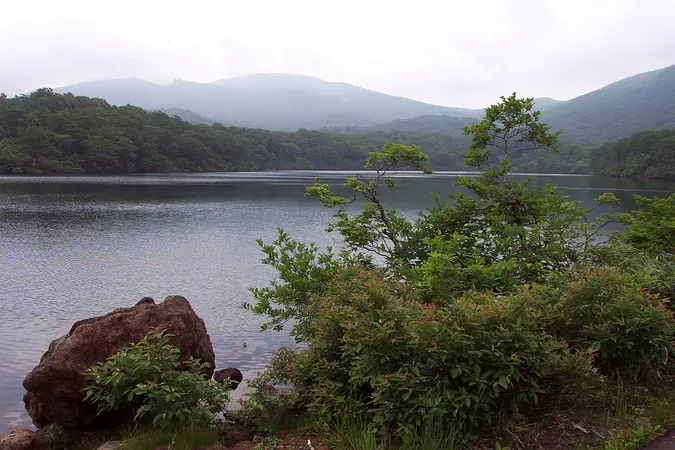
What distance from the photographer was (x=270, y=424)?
6203mm

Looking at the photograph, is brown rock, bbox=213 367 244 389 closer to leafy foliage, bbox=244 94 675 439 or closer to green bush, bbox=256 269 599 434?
leafy foliage, bbox=244 94 675 439

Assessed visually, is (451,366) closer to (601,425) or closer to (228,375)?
(601,425)

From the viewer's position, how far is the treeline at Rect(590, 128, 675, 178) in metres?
105

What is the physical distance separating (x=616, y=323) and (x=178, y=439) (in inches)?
195

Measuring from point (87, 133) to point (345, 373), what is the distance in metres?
111

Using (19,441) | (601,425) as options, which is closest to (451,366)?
(601,425)

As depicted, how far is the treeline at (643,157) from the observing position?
105 m

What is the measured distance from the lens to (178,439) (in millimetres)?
5855

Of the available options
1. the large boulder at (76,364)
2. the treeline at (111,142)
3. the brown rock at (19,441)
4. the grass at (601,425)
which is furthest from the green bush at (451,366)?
the treeline at (111,142)

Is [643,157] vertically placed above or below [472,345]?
below

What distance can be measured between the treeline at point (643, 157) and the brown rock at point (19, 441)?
11747cm

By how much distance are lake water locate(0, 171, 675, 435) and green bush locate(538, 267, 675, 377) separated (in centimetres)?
810

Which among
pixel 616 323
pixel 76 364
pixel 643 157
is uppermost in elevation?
pixel 616 323

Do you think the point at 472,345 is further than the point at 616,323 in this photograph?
No
